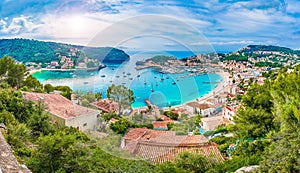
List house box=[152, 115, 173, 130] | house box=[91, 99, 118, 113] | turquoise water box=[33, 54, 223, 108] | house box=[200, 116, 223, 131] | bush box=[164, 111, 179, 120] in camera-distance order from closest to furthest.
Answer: turquoise water box=[33, 54, 223, 108] < bush box=[164, 111, 179, 120] < house box=[152, 115, 173, 130] < house box=[91, 99, 118, 113] < house box=[200, 116, 223, 131]

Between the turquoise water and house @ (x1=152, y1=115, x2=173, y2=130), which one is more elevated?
the turquoise water

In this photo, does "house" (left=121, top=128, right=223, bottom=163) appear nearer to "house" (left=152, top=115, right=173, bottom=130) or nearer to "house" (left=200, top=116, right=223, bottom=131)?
"house" (left=152, top=115, right=173, bottom=130)

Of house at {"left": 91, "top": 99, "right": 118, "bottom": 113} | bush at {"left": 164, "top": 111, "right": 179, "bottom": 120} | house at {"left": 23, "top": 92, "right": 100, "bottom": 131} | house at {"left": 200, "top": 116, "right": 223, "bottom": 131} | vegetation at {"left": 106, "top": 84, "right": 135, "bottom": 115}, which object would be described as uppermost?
vegetation at {"left": 106, "top": 84, "right": 135, "bottom": 115}

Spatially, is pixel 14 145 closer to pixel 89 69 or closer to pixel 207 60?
pixel 89 69

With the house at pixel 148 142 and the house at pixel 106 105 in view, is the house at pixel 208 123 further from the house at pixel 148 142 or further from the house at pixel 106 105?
the house at pixel 106 105

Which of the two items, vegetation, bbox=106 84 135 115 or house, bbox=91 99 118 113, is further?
house, bbox=91 99 118 113

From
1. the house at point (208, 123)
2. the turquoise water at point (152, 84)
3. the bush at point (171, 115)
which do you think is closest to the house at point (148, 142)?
the bush at point (171, 115)

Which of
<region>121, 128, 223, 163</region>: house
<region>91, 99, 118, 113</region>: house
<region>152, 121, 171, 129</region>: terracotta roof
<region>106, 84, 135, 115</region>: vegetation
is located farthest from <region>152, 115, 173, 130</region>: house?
<region>91, 99, 118, 113</region>: house

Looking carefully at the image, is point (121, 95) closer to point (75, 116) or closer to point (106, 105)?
point (106, 105)

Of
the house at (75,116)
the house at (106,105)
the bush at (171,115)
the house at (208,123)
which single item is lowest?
the house at (208,123)

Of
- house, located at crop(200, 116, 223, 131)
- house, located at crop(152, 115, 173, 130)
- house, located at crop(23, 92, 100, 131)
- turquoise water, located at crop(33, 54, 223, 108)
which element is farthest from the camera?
house, located at crop(200, 116, 223, 131)
